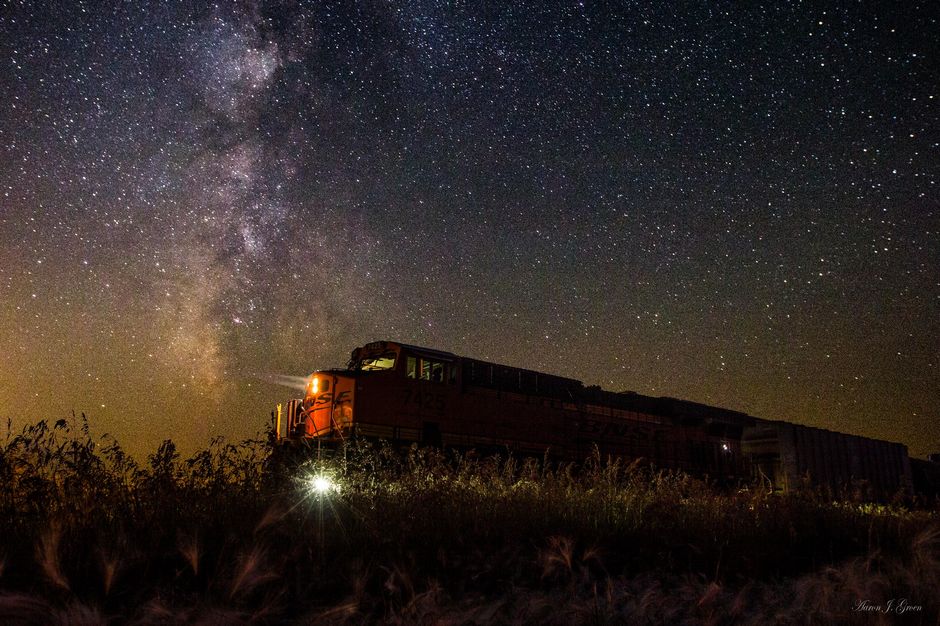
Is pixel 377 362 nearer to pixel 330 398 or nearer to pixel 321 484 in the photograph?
pixel 330 398

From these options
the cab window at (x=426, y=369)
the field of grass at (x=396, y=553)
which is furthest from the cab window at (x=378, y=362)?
the field of grass at (x=396, y=553)

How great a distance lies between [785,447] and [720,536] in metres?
14.1

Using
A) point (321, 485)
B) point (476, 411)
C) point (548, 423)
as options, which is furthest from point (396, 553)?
point (548, 423)

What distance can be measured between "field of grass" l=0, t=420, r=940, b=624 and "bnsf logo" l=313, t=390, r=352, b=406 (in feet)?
23.0

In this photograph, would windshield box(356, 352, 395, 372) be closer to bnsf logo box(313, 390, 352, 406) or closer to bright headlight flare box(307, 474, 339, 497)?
bnsf logo box(313, 390, 352, 406)

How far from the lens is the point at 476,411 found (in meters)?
16.3

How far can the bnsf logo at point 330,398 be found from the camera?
14.8 metres

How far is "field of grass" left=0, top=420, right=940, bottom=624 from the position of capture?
176 inches

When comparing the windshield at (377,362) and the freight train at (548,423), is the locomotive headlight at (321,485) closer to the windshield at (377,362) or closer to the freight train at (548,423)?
the freight train at (548,423)

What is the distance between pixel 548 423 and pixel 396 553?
42.5 feet

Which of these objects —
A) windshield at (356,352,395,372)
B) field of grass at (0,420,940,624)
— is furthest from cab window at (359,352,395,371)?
field of grass at (0,420,940,624)

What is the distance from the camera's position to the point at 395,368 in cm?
1537

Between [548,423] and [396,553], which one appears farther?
[548,423]

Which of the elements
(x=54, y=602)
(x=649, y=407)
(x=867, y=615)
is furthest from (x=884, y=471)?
(x=54, y=602)
